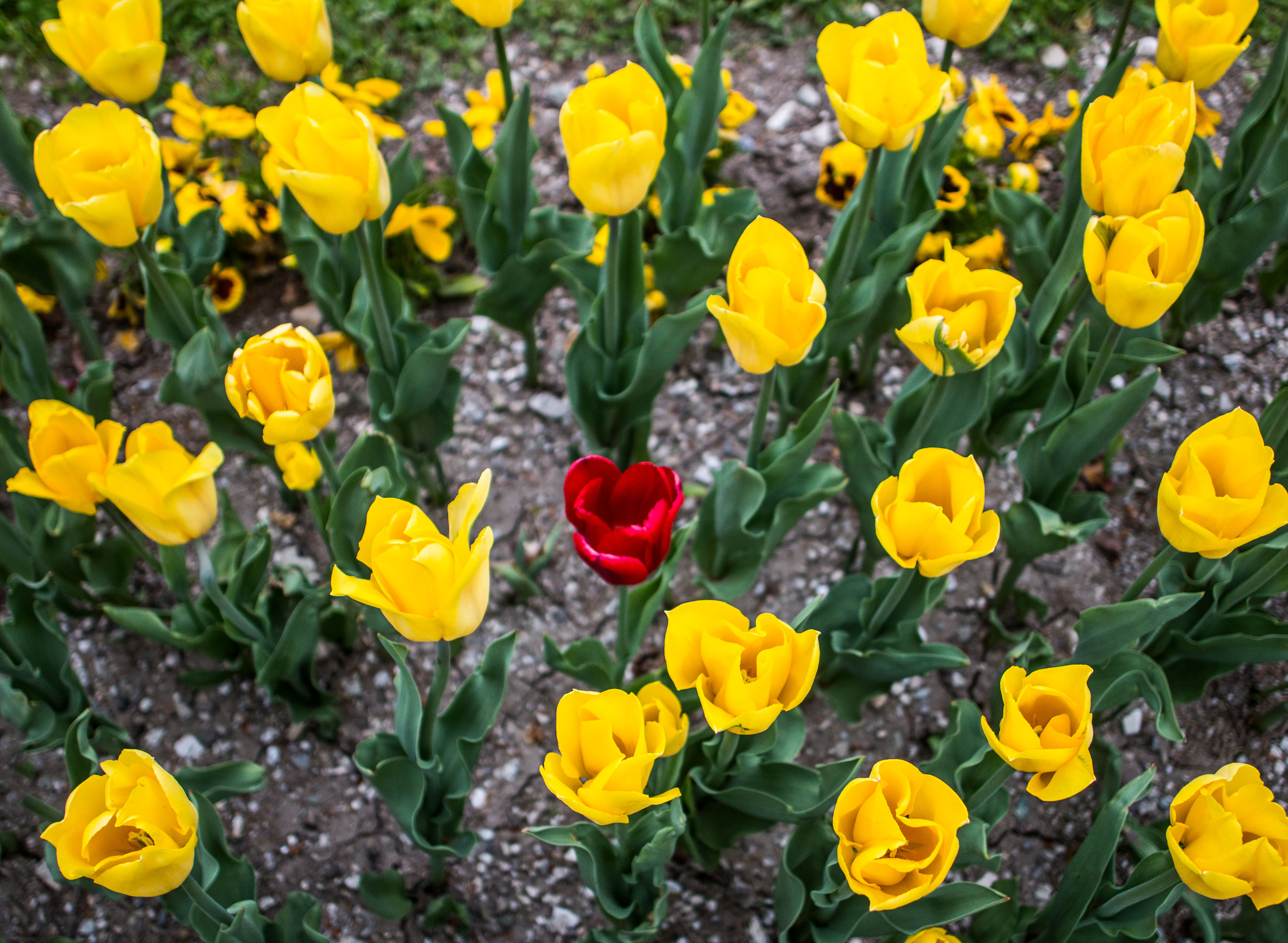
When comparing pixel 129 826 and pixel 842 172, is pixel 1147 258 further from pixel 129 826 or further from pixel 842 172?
pixel 129 826

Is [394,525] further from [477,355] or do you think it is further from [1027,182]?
[1027,182]

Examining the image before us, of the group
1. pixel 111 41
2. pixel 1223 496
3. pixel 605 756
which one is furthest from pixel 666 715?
pixel 111 41

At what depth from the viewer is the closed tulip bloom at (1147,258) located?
1.41 metres

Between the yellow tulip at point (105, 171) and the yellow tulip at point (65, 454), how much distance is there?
0.29 metres

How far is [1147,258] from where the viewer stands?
142cm

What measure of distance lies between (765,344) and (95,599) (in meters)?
1.49

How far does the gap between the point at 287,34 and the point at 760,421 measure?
41.1 inches

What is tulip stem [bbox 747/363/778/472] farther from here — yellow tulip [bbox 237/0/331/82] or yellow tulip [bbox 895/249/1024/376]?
yellow tulip [bbox 237/0/331/82]

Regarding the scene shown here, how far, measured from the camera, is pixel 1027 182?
8.18ft

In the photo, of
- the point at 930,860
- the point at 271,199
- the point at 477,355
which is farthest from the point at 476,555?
the point at 271,199

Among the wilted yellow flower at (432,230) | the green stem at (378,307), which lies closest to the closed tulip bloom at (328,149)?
the green stem at (378,307)

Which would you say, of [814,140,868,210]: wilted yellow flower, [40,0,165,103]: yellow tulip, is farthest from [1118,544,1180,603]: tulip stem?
[40,0,165,103]: yellow tulip

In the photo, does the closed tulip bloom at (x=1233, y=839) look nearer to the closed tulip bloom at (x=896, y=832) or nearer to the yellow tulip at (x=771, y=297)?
the closed tulip bloom at (x=896, y=832)

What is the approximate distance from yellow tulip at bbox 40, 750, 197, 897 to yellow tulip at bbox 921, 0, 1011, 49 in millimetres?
1633
